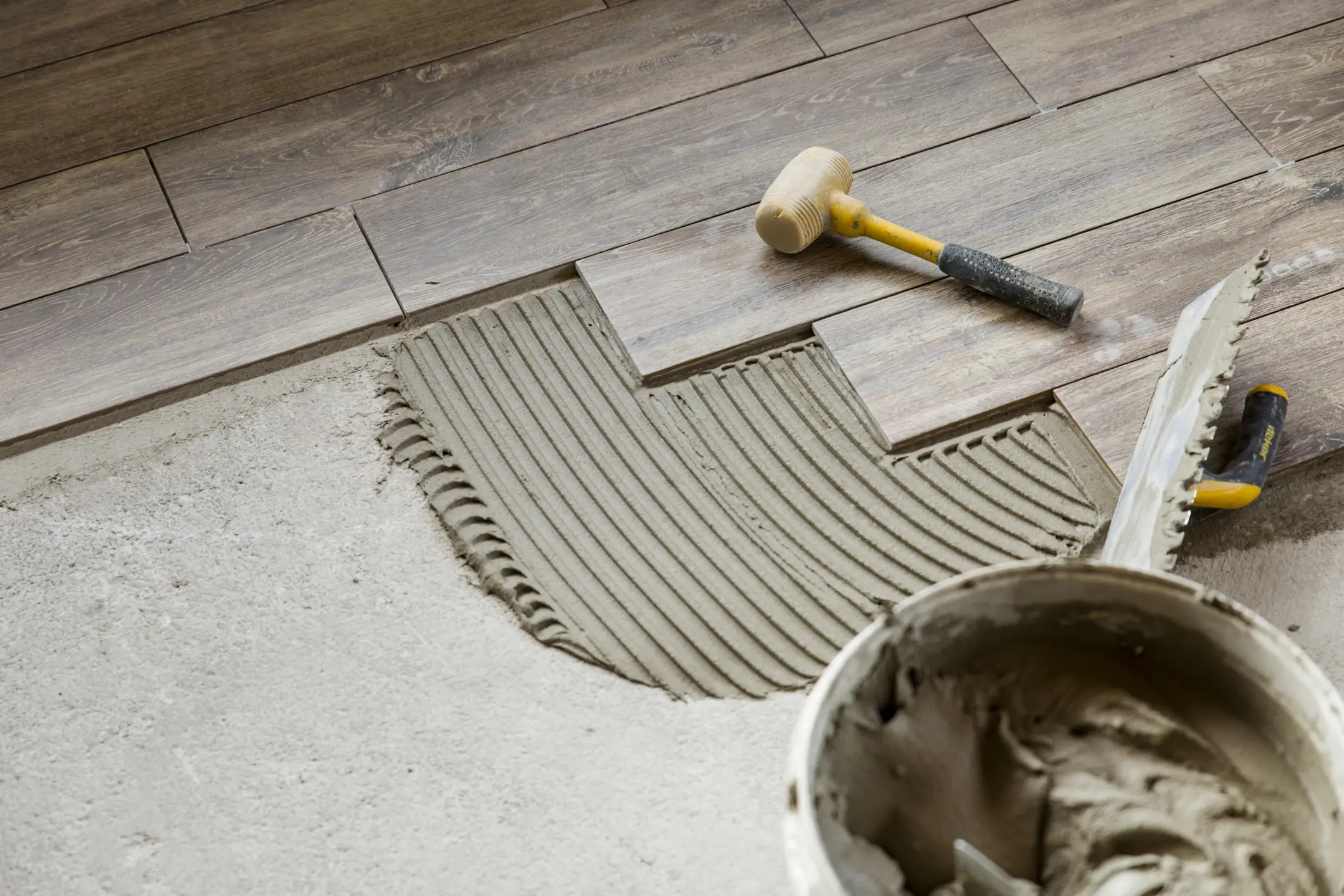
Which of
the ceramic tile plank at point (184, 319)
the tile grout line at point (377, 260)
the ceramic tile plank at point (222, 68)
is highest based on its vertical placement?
the ceramic tile plank at point (222, 68)

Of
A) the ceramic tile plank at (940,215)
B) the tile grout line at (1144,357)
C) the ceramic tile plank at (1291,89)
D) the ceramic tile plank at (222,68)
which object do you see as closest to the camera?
the tile grout line at (1144,357)

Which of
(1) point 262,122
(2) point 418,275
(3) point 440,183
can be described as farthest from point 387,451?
(1) point 262,122

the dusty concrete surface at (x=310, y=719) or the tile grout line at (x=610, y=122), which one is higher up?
the tile grout line at (x=610, y=122)

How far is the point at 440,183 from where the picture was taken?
174 cm

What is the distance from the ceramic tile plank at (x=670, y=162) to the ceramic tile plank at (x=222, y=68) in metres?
0.26

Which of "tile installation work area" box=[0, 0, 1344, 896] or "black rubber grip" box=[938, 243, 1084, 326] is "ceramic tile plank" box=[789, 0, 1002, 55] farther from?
"black rubber grip" box=[938, 243, 1084, 326]

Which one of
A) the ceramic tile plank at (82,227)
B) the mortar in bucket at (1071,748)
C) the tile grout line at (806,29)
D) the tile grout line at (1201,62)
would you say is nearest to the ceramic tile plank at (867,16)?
the tile grout line at (806,29)

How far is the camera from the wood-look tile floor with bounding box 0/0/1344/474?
154 centimetres

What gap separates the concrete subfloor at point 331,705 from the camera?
120cm

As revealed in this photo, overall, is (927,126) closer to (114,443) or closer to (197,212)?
(197,212)

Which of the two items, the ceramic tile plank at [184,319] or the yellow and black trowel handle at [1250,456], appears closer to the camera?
the yellow and black trowel handle at [1250,456]

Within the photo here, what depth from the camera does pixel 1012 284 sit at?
4.92 ft

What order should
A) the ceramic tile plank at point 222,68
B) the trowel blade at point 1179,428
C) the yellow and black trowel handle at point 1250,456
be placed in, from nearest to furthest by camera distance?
1. the trowel blade at point 1179,428
2. the yellow and black trowel handle at point 1250,456
3. the ceramic tile plank at point 222,68

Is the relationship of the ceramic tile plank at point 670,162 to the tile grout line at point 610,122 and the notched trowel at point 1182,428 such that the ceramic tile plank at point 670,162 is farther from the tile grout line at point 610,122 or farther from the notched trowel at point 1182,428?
the notched trowel at point 1182,428
